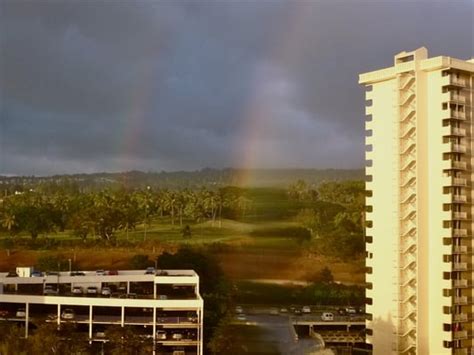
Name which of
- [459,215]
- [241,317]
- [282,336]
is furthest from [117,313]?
[459,215]

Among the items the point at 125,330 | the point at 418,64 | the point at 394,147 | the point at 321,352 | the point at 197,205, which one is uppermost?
the point at 418,64

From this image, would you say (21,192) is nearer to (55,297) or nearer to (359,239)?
(55,297)

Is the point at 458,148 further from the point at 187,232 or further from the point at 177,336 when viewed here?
the point at 187,232

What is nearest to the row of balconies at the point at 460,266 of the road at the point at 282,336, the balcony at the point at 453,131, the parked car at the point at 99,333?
the balcony at the point at 453,131

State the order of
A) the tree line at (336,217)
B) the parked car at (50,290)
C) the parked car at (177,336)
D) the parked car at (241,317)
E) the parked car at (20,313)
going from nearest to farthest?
the parked car at (177,336), the parked car at (20,313), the parked car at (50,290), the parked car at (241,317), the tree line at (336,217)

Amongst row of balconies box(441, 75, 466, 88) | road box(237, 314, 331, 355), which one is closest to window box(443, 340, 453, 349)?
road box(237, 314, 331, 355)

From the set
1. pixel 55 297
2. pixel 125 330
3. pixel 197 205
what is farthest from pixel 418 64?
pixel 197 205

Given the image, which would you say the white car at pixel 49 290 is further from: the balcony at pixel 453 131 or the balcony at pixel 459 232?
the balcony at pixel 453 131
